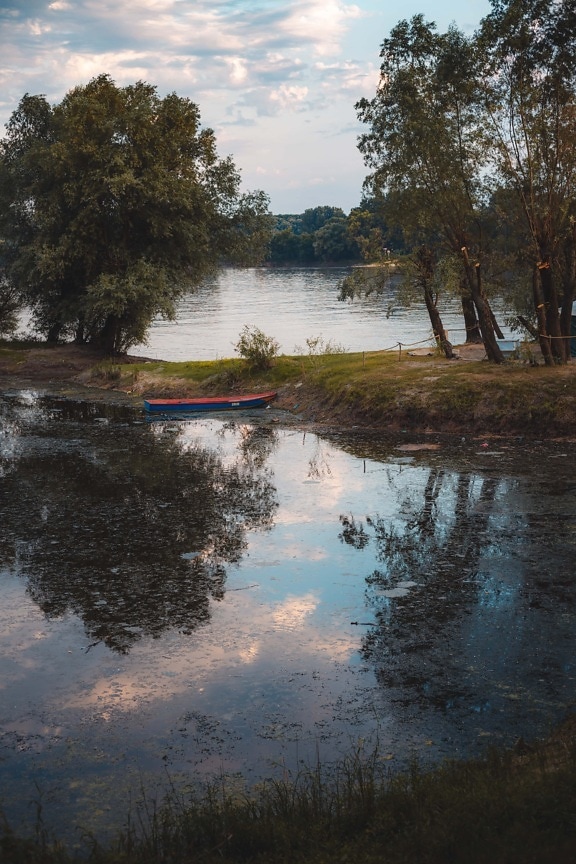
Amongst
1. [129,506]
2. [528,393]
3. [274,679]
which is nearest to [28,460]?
[129,506]

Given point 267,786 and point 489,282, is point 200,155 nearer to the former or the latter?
point 489,282

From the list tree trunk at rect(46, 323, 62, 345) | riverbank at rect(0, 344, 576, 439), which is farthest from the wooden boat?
tree trunk at rect(46, 323, 62, 345)

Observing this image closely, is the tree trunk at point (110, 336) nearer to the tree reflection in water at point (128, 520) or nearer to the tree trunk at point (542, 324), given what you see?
the tree reflection in water at point (128, 520)

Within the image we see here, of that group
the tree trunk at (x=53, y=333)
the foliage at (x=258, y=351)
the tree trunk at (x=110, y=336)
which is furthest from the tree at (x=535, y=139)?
the tree trunk at (x=53, y=333)

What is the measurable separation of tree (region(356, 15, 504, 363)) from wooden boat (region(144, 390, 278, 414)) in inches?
360

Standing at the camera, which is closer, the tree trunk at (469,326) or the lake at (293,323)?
the tree trunk at (469,326)

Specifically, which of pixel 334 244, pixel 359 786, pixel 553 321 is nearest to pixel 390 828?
pixel 359 786

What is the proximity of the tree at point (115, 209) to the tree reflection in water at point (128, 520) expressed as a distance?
16.9m

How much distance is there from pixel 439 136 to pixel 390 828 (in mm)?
27546

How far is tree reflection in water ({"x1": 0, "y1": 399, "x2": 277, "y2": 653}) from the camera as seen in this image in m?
15.2

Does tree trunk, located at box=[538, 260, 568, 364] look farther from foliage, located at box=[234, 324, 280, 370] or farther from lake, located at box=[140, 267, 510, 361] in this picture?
foliage, located at box=[234, 324, 280, 370]

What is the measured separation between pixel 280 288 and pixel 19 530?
110 m

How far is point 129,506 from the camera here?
853 inches

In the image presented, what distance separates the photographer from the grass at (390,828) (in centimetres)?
648
